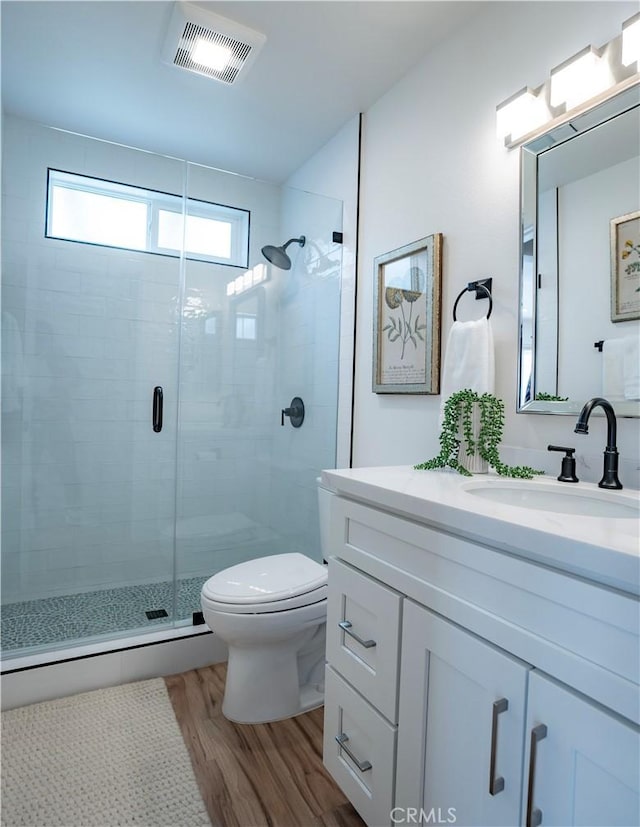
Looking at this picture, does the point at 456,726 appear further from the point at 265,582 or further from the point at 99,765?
the point at 99,765

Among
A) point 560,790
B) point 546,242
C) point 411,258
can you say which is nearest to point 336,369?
point 411,258

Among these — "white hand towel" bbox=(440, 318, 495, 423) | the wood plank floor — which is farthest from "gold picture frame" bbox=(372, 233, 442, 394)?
the wood plank floor

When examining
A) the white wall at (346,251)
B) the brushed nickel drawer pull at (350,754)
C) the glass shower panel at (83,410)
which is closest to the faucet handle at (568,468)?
the brushed nickel drawer pull at (350,754)

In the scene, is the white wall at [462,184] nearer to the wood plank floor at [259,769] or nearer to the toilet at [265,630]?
the toilet at [265,630]

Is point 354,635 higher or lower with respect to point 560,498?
lower

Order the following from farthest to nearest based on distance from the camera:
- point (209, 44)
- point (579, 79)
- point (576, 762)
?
1. point (209, 44)
2. point (579, 79)
3. point (576, 762)

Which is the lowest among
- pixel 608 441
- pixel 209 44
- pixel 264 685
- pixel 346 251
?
pixel 264 685

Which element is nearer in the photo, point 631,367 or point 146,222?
point 631,367

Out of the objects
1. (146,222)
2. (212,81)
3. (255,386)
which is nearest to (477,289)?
(255,386)

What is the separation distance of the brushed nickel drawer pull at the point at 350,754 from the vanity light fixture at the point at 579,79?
1.78 m

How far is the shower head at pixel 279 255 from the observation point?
262cm

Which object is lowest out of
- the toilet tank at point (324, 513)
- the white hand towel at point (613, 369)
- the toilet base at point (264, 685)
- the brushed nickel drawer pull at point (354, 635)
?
the toilet base at point (264, 685)

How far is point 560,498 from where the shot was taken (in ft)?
3.84

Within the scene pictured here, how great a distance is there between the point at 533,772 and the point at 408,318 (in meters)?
1.51
